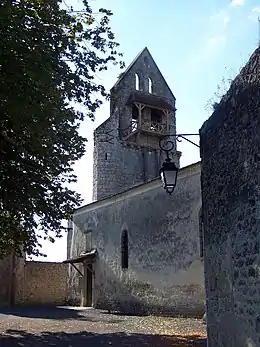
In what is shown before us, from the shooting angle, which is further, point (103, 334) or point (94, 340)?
point (103, 334)

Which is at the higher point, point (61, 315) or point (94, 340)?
point (94, 340)

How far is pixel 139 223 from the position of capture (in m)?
19.2

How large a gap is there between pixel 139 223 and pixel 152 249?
1.65m

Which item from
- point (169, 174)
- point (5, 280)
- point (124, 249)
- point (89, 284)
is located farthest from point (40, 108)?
point (5, 280)

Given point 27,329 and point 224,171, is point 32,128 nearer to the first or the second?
point 224,171

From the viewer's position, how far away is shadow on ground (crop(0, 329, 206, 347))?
361 inches

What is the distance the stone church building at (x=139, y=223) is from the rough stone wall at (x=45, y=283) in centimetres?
227

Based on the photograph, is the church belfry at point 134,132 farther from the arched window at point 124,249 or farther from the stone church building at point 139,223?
the arched window at point 124,249

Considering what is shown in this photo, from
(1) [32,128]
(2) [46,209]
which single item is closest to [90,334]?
(2) [46,209]

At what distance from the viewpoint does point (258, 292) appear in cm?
472

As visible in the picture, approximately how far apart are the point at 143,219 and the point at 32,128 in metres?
12.3

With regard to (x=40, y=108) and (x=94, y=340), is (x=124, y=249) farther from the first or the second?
(x=40, y=108)

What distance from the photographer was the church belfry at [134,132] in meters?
27.9

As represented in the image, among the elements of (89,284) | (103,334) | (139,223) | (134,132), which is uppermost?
(134,132)
